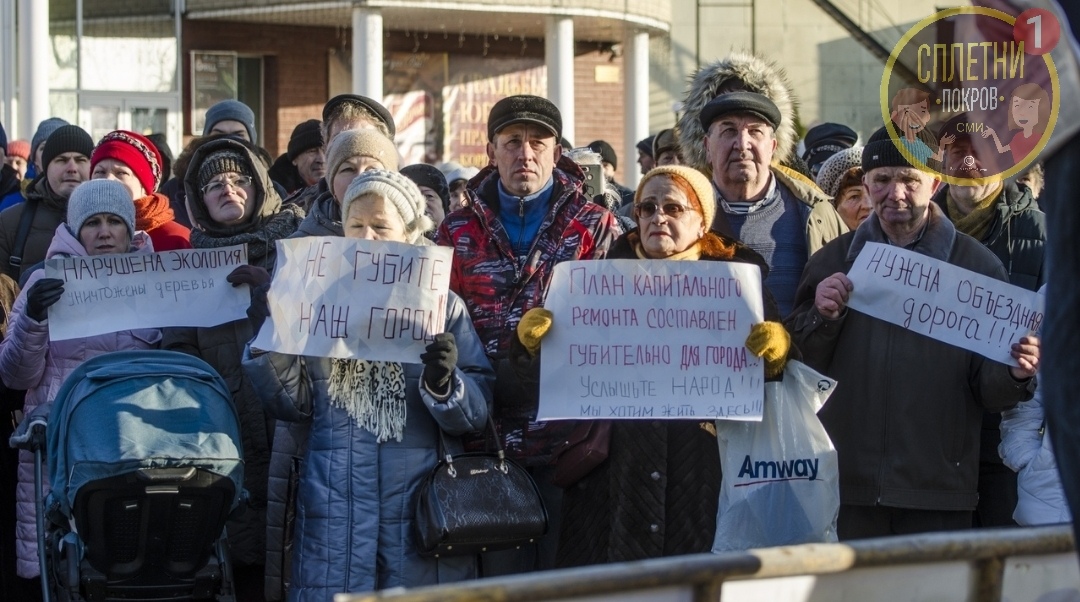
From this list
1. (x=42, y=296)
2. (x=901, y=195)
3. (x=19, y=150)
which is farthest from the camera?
(x=19, y=150)

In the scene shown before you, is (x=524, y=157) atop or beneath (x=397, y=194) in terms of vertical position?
atop

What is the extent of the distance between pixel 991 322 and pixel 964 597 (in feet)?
6.91

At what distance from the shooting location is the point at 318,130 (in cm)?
747

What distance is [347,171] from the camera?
17.5ft

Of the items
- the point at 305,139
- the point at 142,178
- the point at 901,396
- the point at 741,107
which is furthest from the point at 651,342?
the point at 305,139

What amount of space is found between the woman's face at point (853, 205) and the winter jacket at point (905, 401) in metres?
1.59

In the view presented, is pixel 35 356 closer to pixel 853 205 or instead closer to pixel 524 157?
pixel 524 157

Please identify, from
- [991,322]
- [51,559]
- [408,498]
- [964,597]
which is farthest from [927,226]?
[51,559]

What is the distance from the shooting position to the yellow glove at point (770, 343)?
4.32m

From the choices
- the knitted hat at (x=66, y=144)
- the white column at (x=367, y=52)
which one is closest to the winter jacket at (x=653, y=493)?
the knitted hat at (x=66, y=144)

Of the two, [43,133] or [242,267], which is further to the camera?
[43,133]

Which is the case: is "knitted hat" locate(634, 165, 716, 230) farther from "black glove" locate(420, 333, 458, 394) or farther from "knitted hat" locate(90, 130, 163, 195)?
"knitted hat" locate(90, 130, 163, 195)

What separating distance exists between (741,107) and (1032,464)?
5.49 feet

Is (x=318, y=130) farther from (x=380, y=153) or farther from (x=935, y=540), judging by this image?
(x=935, y=540)
